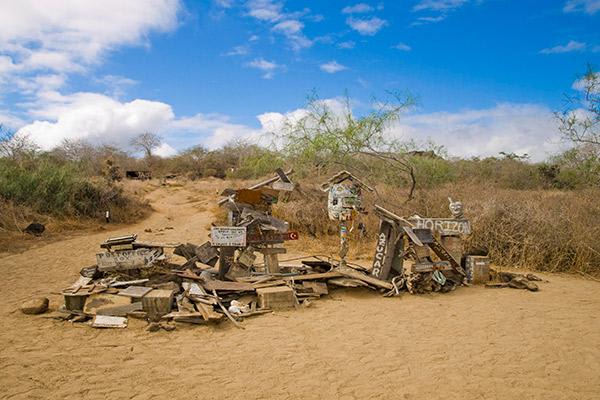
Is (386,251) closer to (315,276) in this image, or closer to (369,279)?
(369,279)

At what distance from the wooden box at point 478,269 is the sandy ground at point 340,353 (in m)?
0.66

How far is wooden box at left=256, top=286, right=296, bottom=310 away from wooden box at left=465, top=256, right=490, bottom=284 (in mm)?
3699

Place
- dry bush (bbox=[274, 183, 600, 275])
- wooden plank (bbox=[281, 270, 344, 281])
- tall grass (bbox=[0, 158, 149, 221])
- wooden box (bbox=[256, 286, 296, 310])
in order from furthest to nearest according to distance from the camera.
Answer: tall grass (bbox=[0, 158, 149, 221]), dry bush (bbox=[274, 183, 600, 275]), wooden plank (bbox=[281, 270, 344, 281]), wooden box (bbox=[256, 286, 296, 310])

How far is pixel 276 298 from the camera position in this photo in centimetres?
611

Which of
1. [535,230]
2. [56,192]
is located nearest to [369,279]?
[535,230]

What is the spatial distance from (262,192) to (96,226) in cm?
1049

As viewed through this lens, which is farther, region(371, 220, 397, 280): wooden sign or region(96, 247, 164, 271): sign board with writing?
region(371, 220, 397, 280): wooden sign

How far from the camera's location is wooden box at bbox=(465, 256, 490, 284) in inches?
295

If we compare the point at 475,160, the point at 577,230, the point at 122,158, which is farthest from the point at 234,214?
the point at 122,158

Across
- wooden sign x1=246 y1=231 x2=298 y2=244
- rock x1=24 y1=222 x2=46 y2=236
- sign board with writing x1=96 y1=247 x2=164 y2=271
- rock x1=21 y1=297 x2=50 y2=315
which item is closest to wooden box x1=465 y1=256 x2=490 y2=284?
wooden sign x1=246 y1=231 x2=298 y2=244

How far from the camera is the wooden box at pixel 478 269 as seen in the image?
24.6ft

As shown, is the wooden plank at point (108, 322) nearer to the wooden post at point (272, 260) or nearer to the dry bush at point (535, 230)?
the wooden post at point (272, 260)

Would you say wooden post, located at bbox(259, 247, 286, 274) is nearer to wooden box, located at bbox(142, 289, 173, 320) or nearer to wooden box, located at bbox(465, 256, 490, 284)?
wooden box, located at bbox(142, 289, 173, 320)

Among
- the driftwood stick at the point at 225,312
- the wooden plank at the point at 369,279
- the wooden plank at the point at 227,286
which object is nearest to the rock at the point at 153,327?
the driftwood stick at the point at 225,312
